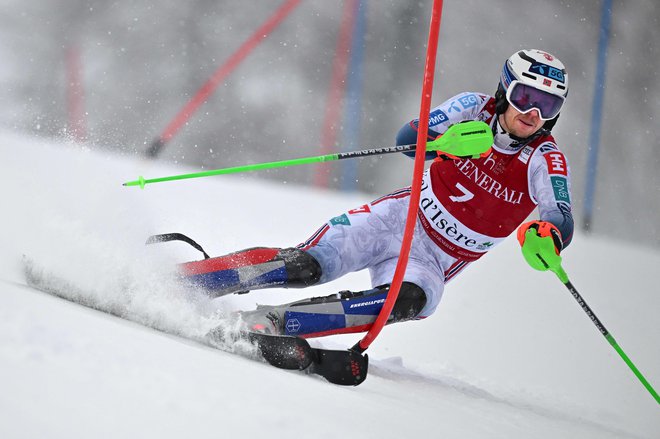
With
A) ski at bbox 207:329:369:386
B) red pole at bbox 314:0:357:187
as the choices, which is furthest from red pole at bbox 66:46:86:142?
ski at bbox 207:329:369:386

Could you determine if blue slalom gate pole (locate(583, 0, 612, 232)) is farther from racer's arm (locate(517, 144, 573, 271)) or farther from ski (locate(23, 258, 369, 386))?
ski (locate(23, 258, 369, 386))

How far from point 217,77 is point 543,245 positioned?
4253mm

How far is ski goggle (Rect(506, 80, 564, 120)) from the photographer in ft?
10.1

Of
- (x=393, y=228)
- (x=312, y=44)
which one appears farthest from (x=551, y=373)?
(x=312, y=44)

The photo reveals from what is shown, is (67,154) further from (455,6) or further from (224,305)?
(455,6)

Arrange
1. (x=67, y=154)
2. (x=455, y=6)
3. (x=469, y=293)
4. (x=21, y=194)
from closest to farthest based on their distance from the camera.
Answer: (x=21, y=194) < (x=67, y=154) < (x=469, y=293) < (x=455, y=6)

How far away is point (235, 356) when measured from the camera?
7.26ft

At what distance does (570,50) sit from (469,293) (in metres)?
3.04

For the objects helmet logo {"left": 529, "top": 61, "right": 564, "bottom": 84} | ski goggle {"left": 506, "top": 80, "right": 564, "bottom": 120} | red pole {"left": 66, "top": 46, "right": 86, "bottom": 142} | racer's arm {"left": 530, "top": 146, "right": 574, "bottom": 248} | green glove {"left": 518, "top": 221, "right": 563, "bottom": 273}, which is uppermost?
red pole {"left": 66, "top": 46, "right": 86, "bottom": 142}

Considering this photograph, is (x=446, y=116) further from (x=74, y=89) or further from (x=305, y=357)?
(x=74, y=89)

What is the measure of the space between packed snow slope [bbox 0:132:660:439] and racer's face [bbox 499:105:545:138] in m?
1.03

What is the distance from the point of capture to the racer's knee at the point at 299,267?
293 centimetres

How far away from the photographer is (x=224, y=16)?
647cm

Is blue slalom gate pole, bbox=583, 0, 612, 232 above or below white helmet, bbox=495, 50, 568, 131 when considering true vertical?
above
